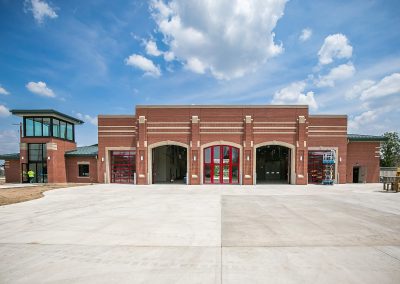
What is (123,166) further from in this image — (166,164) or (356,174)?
(356,174)

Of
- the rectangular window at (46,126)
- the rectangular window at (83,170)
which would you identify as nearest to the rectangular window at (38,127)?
the rectangular window at (46,126)

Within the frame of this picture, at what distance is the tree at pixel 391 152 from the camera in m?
44.1

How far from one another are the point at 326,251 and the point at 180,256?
4491mm

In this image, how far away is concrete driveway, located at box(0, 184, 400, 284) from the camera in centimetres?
507

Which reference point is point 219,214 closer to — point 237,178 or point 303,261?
point 303,261

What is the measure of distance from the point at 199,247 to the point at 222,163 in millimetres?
20881

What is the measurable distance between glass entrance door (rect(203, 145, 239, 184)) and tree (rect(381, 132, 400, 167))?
37.5 m

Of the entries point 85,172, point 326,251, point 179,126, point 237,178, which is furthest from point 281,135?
point 85,172

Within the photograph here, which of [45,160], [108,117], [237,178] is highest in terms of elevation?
[108,117]

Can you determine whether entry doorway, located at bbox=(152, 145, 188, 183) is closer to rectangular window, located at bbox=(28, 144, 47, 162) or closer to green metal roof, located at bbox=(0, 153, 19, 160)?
rectangular window, located at bbox=(28, 144, 47, 162)

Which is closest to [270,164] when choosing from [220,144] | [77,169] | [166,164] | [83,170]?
[220,144]

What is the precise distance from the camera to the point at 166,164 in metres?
32.6

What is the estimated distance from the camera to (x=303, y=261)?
5.73 meters

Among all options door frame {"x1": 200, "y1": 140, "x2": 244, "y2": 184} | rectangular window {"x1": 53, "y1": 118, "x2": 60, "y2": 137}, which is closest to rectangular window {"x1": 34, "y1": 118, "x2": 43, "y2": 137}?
rectangular window {"x1": 53, "y1": 118, "x2": 60, "y2": 137}
